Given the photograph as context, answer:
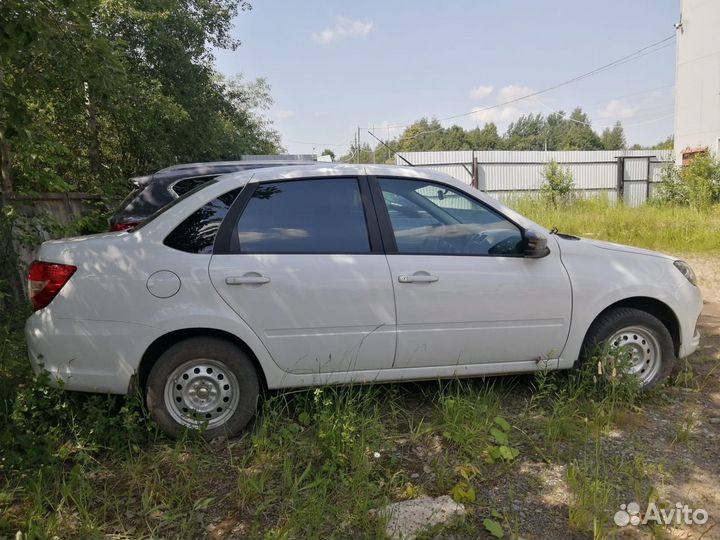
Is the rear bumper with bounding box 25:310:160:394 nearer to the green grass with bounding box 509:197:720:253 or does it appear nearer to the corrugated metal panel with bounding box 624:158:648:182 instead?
the green grass with bounding box 509:197:720:253

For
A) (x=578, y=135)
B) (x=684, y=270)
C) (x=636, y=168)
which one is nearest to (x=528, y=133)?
(x=578, y=135)

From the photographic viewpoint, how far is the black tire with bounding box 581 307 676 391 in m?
3.76

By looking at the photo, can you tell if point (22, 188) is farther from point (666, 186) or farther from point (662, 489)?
point (666, 186)

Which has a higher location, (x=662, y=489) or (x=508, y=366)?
(x=508, y=366)

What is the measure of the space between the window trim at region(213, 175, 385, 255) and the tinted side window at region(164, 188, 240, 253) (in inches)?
1.4

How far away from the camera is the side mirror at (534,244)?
350 cm

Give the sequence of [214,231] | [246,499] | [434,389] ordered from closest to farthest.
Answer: [246,499] → [214,231] → [434,389]

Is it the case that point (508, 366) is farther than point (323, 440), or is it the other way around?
point (508, 366)

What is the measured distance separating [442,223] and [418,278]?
1.61 feet

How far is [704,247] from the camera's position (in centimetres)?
1018

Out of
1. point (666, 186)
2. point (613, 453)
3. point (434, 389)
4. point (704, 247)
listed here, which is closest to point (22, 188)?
point (434, 389)

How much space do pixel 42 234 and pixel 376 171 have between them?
4.65 metres

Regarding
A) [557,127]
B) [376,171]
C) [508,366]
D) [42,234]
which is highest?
[557,127]

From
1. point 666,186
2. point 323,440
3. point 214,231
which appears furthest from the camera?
point 666,186
